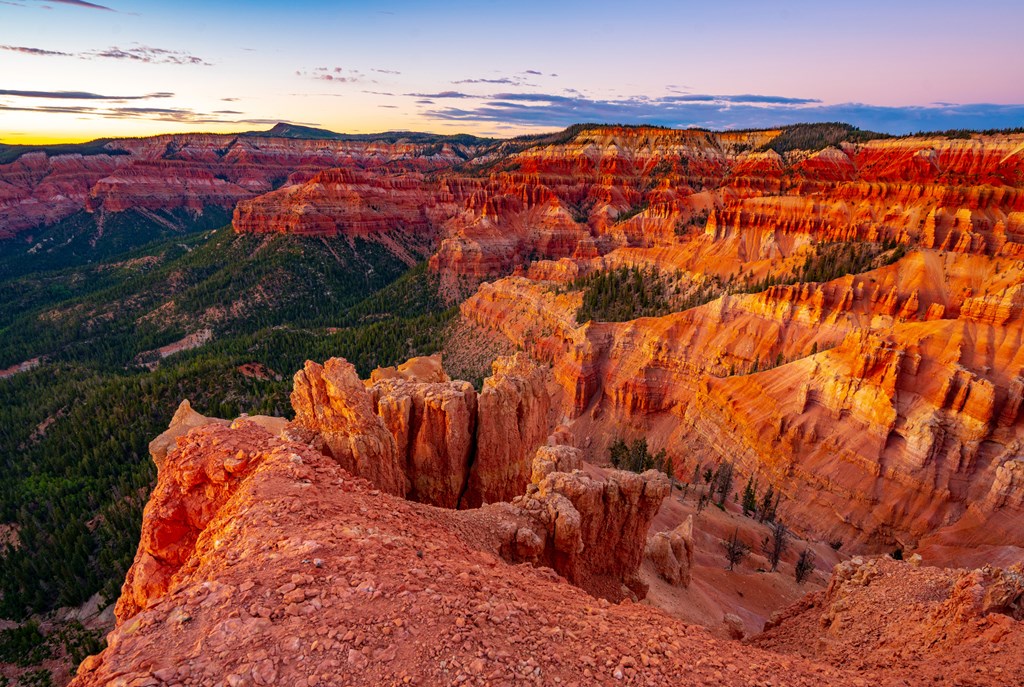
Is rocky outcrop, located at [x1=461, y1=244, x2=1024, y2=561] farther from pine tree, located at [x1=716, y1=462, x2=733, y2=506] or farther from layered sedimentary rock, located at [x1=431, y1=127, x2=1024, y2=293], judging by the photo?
layered sedimentary rock, located at [x1=431, y1=127, x2=1024, y2=293]

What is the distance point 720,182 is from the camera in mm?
145125

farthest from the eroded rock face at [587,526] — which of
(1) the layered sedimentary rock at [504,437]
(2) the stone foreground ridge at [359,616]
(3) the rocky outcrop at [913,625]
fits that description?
(3) the rocky outcrop at [913,625]

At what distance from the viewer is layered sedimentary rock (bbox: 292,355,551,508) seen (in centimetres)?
1592

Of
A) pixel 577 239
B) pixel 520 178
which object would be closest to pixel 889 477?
pixel 577 239

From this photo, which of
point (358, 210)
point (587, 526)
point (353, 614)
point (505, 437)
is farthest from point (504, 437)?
point (358, 210)

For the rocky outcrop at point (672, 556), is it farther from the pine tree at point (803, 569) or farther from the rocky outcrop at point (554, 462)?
the pine tree at point (803, 569)

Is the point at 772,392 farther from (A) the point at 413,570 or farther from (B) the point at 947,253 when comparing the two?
(A) the point at 413,570

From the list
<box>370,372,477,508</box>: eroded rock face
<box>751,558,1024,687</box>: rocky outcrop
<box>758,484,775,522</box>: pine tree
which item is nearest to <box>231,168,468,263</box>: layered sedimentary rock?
<box>758,484,775,522</box>: pine tree

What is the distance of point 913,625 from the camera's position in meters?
13.6

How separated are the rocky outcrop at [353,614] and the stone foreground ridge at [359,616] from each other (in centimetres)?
2

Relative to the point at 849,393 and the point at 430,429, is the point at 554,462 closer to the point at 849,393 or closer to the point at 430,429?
the point at 430,429

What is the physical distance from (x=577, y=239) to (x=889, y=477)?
102044 millimetres

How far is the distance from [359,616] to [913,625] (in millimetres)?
15094

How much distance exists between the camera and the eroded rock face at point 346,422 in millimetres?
15078
